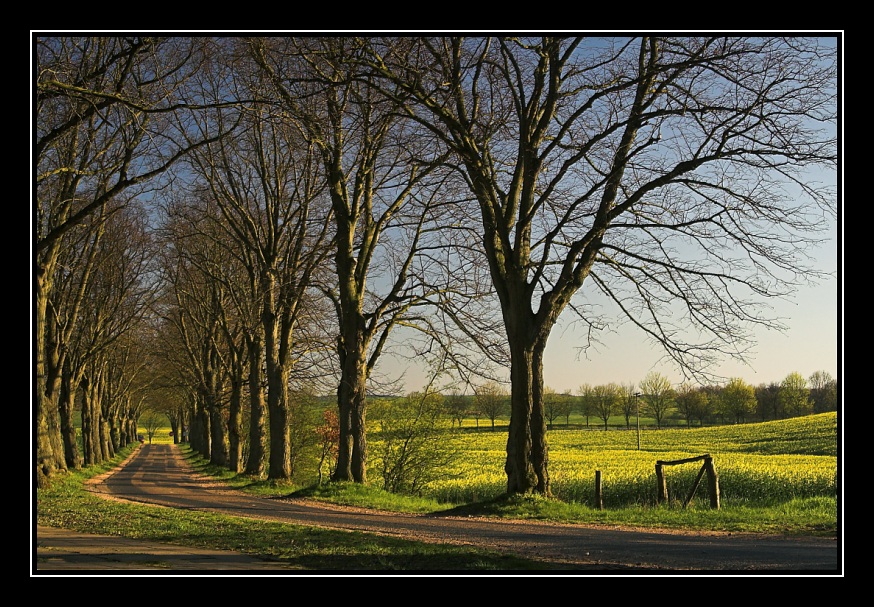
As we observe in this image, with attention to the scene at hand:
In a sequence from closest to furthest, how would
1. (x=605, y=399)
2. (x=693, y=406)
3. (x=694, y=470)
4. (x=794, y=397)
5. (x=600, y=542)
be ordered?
→ (x=600, y=542)
(x=694, y=470)
(x=794, y=397)
(x=693, y=406)
(x=605, y=399)

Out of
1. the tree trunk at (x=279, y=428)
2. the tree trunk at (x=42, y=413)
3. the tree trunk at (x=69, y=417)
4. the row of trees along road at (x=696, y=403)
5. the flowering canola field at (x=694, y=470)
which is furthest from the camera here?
the row of trees along road at (x=696, y=403)

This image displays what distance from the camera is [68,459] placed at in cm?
3516

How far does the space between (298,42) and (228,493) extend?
1414cm

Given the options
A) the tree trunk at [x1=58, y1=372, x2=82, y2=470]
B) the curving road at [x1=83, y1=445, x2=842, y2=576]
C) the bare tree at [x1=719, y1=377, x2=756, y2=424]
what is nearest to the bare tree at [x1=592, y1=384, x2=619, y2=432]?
the bare tree at [x1=719, y1=377, x2=756, y2=424]

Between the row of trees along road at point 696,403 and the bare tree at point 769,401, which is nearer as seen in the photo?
the row of trees along road at point 696,403

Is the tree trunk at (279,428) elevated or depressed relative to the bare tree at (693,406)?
elevated

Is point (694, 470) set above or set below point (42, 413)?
below

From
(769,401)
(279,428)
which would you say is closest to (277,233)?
(279,428)

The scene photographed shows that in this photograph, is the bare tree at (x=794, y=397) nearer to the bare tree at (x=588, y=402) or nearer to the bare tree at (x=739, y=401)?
the bare tree at (x=739, y=401)

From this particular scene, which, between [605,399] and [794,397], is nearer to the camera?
[794,397]

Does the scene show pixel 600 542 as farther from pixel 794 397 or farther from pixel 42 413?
pixel 794 397

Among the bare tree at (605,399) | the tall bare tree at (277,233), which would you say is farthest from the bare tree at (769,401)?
the tall bare tree at (277,233)
